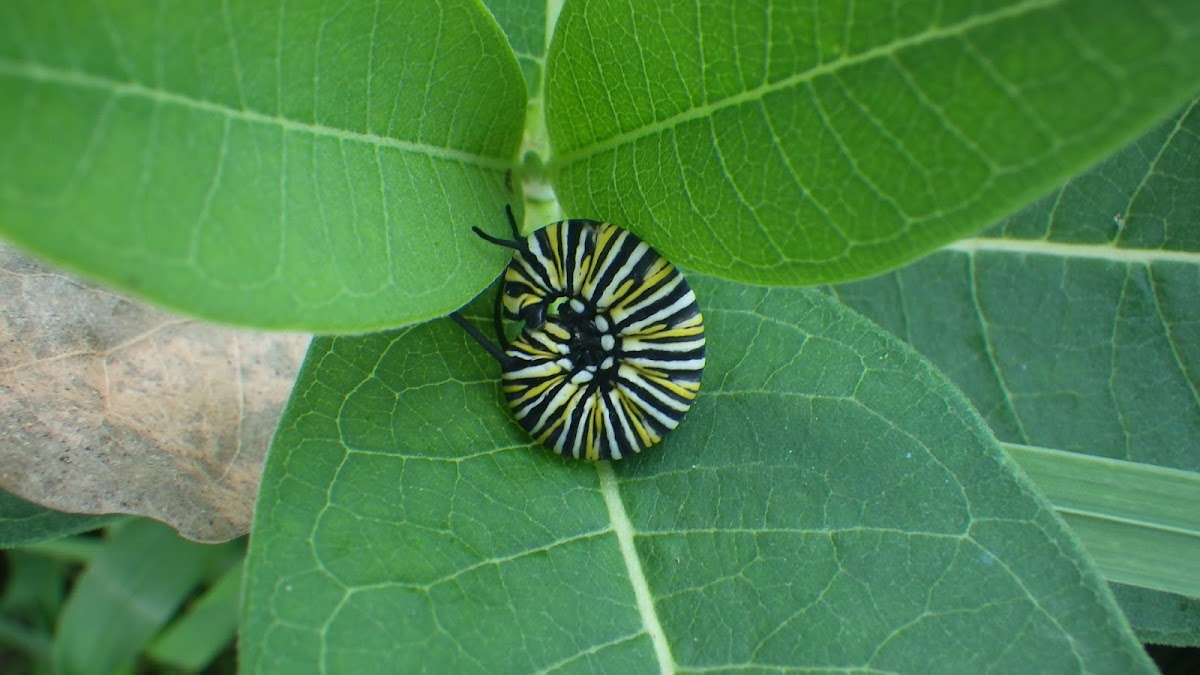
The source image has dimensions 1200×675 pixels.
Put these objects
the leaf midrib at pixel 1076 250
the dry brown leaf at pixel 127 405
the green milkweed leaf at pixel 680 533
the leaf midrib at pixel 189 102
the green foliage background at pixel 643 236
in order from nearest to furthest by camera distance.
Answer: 1. the leaf midrib at pixel 189 102
2. the green foliage background at pixel 643 236
3. the green milkweed leaf at pixel 680 533
4. the dry brown leaf at pixel 127 405
5. the leaf midrib at pixel 1076 250

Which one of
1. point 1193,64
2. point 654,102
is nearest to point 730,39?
point 654,102

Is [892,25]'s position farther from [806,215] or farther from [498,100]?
[498,100]

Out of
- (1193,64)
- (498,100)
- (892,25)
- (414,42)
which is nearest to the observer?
(1193,64)

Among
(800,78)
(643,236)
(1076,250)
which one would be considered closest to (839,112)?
(800,78)

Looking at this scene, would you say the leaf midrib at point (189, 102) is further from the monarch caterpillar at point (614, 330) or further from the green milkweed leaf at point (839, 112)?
the green milkweed leaf at point (839, 112)

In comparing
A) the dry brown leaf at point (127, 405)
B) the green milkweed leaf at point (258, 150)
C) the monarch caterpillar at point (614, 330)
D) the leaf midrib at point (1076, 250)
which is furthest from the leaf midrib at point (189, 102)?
the leaf midrib at point (1076, 250)

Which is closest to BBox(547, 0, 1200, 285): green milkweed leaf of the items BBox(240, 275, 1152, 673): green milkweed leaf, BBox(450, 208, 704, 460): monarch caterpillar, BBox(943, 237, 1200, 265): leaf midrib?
BBox(450, 208, 704, 460): monarch caterpillar

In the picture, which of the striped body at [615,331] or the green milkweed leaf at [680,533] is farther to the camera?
the striped body at [615,331]
